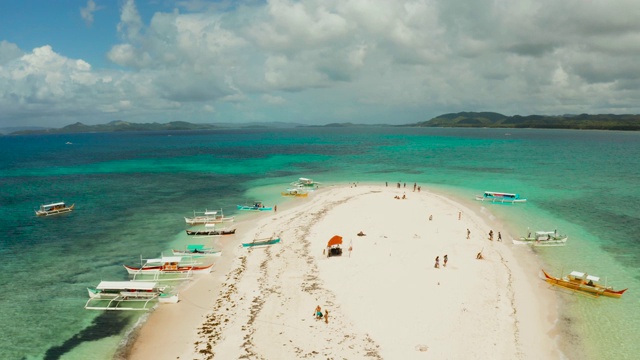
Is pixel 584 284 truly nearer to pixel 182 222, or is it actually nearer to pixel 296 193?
pixel 296 193

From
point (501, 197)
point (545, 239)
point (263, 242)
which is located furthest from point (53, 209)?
point (501, 197)

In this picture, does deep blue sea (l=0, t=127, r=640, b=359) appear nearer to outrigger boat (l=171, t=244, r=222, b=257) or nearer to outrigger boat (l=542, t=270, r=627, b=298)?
outrigger boat (l=542, t=270, r=627, b=298)

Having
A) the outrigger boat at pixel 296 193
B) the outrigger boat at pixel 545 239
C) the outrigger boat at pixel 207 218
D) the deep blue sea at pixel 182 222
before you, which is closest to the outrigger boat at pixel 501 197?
the deep blue sea at pixel 182 222

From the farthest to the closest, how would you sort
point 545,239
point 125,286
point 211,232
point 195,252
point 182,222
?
point 182,222, point 211,232, point 545,239, point 195,252, point 125,286

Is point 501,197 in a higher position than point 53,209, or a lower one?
higher

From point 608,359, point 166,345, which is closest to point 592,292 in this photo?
point 608,359

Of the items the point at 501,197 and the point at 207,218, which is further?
the point at 501,197
